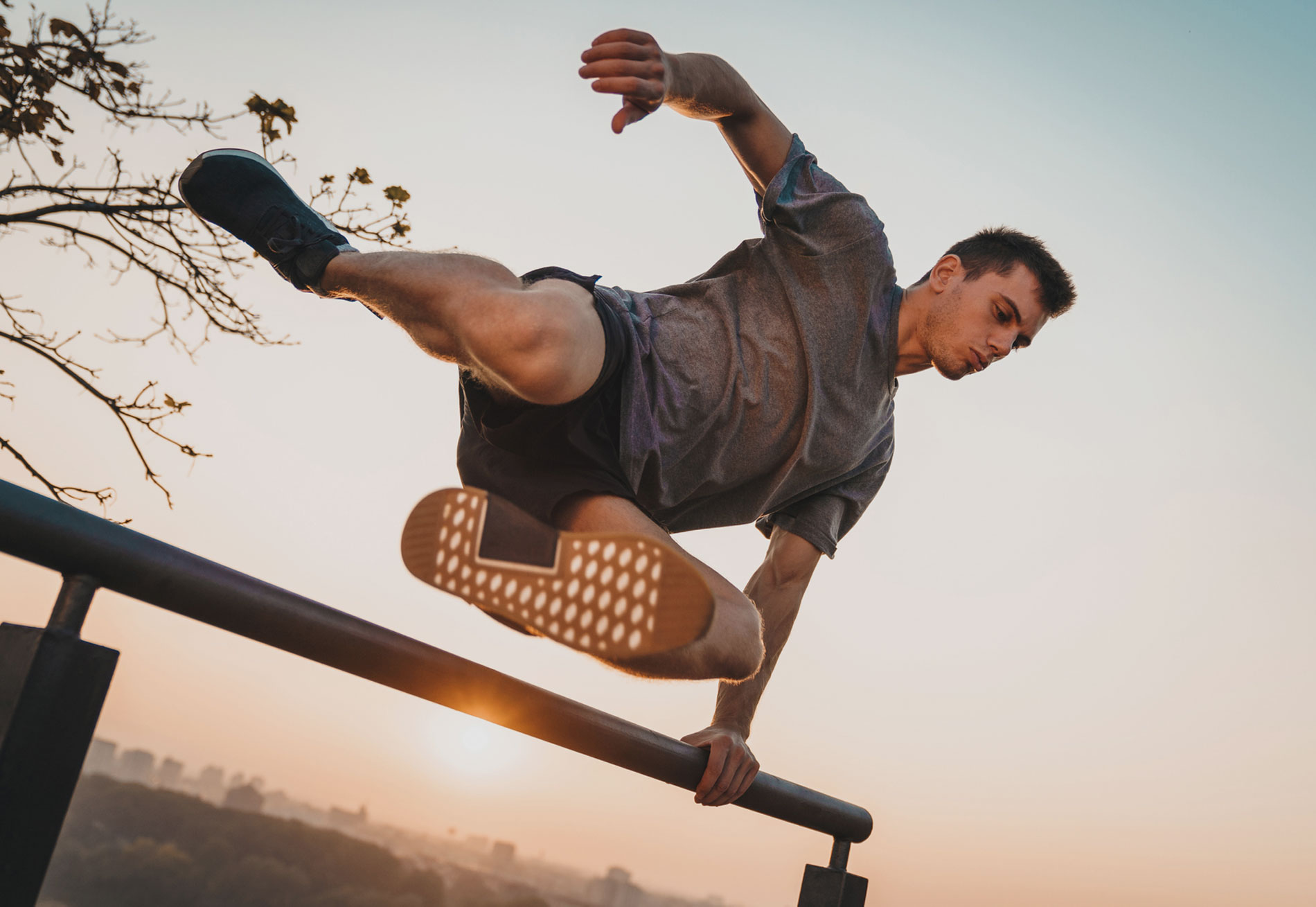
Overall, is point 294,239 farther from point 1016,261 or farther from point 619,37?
point 1016,261

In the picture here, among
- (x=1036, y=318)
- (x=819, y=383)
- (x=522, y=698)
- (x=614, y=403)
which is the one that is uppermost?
(x=1036, y=318)

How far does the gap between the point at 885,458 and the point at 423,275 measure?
4.24 ft

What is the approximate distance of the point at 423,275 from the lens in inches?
50.8

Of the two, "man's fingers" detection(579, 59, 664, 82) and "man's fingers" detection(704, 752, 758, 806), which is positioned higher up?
"man's fingers" detection(579, 59, 664, 82)

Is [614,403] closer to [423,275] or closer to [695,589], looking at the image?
[423,275]

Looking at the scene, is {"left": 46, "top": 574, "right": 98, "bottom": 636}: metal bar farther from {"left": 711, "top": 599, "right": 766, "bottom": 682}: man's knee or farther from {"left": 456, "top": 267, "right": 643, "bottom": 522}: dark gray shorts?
{"left": 711, "top": 599, "right": 766, "bottom": 682}: man's knee

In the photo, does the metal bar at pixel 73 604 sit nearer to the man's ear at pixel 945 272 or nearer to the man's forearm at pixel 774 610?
the man's forearm at pixel 774 610

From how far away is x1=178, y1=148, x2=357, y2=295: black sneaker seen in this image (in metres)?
1.43

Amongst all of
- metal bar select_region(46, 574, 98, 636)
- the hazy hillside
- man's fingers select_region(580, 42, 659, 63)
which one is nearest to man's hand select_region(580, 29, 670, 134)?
man's fingers select_region(580, 42, 659, 63)

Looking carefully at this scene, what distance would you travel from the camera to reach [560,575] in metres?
1.15

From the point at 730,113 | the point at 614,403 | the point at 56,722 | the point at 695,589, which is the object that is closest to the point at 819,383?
the point at 614,403

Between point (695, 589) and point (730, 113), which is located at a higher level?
point (730, 113)

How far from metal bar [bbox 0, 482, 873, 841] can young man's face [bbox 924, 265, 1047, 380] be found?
994 millimetres

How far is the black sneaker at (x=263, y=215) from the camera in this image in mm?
1430
